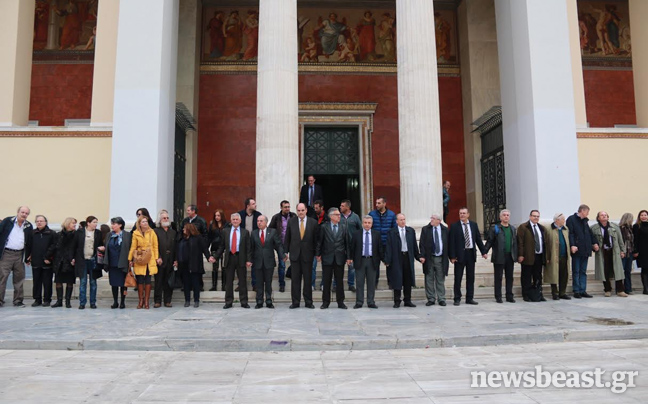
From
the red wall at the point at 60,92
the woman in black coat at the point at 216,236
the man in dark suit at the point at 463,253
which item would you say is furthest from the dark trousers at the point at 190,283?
the red wall at the point at 60,92

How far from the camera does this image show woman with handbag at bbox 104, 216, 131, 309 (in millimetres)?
8688

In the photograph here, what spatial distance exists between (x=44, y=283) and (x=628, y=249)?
446 inches

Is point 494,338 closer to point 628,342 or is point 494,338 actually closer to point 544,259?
point 628,342

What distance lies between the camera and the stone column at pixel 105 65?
1226cm

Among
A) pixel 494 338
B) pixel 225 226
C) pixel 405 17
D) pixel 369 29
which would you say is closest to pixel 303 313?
pixel 225 226

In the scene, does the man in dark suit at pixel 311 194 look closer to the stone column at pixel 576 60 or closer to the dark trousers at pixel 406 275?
the dark trousers at pixel 406 275

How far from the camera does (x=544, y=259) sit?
30.9 ft

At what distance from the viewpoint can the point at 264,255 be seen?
8844 mm

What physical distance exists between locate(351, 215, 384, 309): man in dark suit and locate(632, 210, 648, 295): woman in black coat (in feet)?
18.1

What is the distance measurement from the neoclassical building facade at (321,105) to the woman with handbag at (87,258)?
7.57 feet

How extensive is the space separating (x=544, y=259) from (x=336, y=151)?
9250 mm

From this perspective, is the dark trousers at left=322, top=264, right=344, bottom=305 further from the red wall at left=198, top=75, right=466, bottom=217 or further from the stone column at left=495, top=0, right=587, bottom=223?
the red wall at left=198, top=75, right=466, bottom=217

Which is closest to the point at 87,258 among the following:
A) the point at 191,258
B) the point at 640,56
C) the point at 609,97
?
the point at 191,258

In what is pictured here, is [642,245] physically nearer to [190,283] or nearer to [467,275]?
[467,275]
